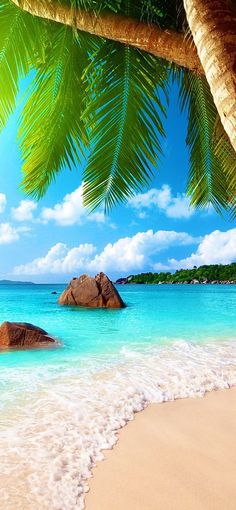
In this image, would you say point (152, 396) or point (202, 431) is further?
point (152, 396)

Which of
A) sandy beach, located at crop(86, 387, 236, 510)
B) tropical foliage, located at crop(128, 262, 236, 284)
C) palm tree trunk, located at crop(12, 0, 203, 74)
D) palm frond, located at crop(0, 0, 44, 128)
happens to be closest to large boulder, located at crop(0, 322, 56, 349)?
sandy beach, located at crop(86, 387, 236, 510)

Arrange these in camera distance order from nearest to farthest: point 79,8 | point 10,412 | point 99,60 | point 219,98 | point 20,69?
point 219,98, point 79,8, point 99,60, point 20,69, point 10,412

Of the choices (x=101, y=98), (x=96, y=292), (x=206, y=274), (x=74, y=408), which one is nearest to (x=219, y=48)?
(x=101, y=98)

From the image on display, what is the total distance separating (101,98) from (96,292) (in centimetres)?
1826

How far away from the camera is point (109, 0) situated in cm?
298

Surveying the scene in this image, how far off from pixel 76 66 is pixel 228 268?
49.9 meters

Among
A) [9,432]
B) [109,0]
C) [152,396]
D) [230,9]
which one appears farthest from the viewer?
[152,396]

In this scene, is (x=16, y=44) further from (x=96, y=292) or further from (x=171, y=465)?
(x=96, y=292)

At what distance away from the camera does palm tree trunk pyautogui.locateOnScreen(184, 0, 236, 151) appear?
1482 mm

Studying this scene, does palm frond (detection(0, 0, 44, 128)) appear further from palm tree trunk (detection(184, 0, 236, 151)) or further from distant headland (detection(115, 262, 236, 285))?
distant headland (detection(115, 262, 236, 285))

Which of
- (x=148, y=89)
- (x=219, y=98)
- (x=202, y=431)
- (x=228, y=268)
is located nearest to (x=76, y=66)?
(x=148, y=89)

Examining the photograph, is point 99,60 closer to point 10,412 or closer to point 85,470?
point 85,470

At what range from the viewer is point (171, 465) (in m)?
3.45

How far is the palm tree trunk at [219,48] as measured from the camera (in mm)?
1482
